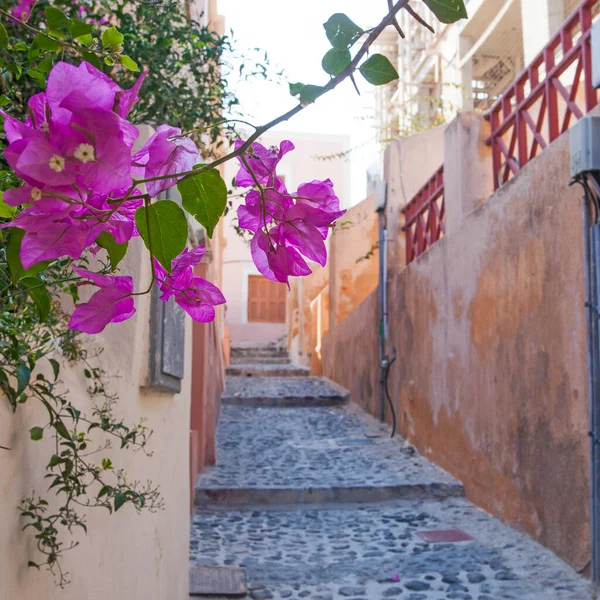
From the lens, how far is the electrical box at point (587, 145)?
3.65 metres

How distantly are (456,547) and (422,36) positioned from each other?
14.2 metres

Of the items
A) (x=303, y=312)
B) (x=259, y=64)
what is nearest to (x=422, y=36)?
(x=303, y=312)

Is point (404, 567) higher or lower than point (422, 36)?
lower

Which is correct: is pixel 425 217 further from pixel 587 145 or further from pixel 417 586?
pixel 417 586

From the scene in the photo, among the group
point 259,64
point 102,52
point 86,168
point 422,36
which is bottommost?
point 86,168

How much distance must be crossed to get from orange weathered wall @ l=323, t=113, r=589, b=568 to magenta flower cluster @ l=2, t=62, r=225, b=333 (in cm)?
358

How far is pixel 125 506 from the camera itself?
2.11m

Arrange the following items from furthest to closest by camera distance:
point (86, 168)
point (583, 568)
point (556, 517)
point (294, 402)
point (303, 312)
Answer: point (303, 312), point (294, 402), point (556, 517), point (583, 568), point (86, 168)

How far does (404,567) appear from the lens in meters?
4.22

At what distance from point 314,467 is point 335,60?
642cm

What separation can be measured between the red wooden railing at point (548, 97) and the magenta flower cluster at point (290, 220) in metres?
3.78

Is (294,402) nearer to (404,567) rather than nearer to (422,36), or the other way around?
(404,567)

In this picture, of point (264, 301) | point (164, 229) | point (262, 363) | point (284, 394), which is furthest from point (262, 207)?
point (264, 301)

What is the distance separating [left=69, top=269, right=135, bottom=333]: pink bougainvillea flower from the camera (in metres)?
0.77
